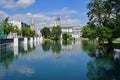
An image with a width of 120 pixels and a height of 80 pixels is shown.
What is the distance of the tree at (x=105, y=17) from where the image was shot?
40472 mm

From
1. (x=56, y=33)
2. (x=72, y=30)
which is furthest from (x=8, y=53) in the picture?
(x=72, y=30)

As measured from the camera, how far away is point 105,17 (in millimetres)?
44500

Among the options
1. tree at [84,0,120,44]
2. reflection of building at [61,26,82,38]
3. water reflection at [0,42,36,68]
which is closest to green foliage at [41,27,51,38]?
reflection of building at [61,26,82,38]

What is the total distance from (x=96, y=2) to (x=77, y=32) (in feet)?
441

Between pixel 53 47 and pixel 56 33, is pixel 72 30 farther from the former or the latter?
pixel 53 47

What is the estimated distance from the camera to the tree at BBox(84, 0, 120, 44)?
40.5m

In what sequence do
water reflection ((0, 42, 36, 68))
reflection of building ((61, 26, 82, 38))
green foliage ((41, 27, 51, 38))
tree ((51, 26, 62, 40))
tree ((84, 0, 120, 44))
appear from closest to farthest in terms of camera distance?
water reflection ((0, 42, 36, 68))
tree ((84, 0, 120, 44))
tree ((51, 26, 62, 40))
green foliage ((41, 27, 51, 38))
reflection of building ((61, 26, 82, 38))

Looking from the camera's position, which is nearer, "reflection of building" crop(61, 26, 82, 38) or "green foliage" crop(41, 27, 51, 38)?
"green foliage" crop(41, 27, 51, 38)

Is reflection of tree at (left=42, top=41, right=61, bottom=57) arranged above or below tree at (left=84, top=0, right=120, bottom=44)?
below

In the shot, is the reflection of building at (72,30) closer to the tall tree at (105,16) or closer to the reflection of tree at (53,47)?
the reflection of tree at (53,47)

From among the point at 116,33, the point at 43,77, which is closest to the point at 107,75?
the point at 43,77

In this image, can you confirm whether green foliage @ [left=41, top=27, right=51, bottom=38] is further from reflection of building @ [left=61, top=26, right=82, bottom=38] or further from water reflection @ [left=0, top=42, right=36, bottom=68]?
water reflection @ [left=0, top=42, right=36, bottom=68]

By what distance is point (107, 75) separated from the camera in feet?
60.6

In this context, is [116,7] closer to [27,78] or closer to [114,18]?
[114,18]
